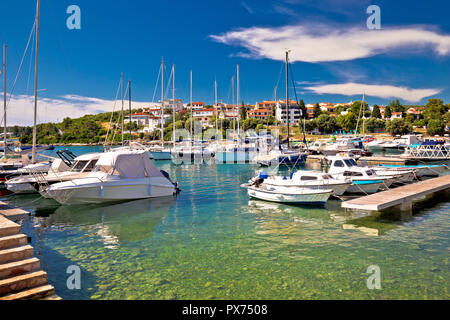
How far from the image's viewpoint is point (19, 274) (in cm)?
652

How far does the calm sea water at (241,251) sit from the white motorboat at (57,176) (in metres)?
2.46

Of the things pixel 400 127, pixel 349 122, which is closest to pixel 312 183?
pixel 400 127

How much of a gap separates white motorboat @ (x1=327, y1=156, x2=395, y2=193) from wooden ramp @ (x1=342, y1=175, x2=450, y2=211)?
177 cm

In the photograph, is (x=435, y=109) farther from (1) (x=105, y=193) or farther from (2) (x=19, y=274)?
(2) (x=19, y=274)

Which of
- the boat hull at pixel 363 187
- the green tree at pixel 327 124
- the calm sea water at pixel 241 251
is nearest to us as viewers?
the calm sea water at pixel 241 251

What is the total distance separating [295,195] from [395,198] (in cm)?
532

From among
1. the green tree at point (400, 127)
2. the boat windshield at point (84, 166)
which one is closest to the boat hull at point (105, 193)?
the boat windshield at point (84, 166)

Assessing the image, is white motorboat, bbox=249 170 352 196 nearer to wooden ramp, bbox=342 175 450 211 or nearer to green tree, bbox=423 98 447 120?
wooden ramp, bbox=342 175 450 211

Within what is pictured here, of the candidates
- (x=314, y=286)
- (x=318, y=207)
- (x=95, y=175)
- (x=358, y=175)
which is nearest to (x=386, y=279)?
(x=314, y=286)

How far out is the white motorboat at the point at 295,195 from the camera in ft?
57.9

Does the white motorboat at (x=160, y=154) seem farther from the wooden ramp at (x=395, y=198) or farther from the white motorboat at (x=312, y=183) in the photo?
the wooden ramp at (x=395, y=198)

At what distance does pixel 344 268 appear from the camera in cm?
962

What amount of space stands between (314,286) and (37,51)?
25.2 metres

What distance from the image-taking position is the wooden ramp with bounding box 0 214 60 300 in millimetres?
6140
